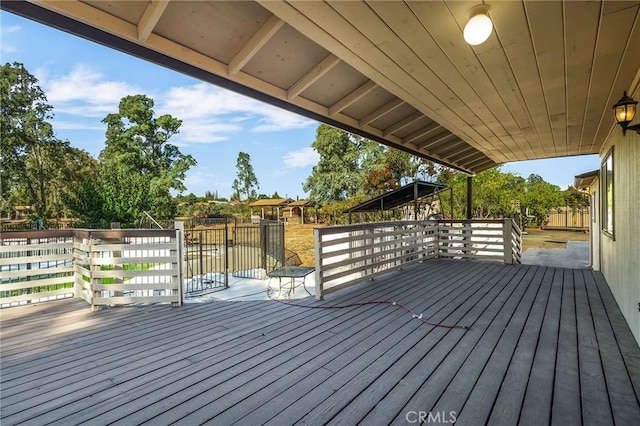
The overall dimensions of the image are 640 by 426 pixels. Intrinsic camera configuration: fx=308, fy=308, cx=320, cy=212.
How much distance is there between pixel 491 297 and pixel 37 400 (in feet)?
15.0

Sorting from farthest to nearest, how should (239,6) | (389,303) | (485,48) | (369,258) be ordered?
1. (369,258)
2. (389,303)
3. (485,48)
4. (239,6)

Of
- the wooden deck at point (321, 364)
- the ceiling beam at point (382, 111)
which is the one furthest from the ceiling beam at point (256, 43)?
the wooden deck at point (321, 364)

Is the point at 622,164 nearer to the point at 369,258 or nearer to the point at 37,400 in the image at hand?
the point at 369,258

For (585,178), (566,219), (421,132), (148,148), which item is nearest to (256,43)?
(421,132)

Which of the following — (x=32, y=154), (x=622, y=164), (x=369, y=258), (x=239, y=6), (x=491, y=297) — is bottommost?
(x=491, y=297)

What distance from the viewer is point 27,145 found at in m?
18.9

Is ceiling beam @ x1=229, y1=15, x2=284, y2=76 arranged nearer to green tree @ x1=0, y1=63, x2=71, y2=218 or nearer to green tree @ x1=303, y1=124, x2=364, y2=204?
green tree @ x1=303, y1=124, x2=364, y2=204

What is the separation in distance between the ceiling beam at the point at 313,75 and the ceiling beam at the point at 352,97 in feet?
1.91

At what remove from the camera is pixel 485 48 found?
7.79ft

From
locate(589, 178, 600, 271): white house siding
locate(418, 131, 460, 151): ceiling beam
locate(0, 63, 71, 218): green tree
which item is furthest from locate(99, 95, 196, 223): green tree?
locate(589, 178, 600, 271): white house siding

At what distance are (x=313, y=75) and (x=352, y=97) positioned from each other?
700 millimetres

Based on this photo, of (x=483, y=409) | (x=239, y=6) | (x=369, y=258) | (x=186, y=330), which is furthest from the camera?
(x=369, y=258)

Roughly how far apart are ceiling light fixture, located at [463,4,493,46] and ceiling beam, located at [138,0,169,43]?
1837mm

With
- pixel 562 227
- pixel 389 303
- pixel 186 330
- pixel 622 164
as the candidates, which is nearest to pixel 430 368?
pixel 389 303
